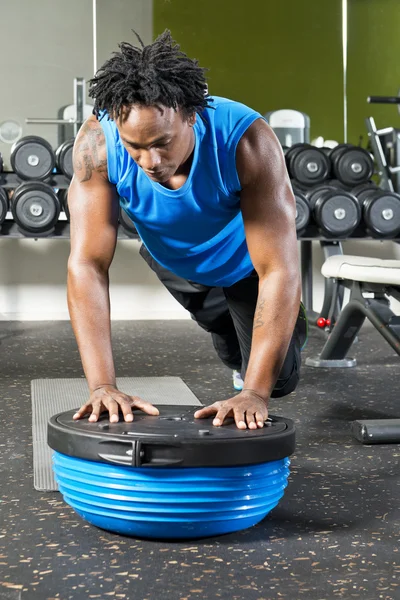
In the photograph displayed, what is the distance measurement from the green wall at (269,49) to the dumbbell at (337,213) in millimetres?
1161

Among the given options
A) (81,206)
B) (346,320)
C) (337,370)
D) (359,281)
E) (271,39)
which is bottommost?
(337,370)

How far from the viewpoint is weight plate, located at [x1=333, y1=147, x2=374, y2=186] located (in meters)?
4.55

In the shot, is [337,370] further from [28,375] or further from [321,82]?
[321,82]

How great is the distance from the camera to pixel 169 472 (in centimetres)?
124

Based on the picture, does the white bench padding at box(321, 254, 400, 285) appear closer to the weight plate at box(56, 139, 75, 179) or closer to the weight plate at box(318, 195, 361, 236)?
the weight plate at box(318, 195, 361, 236)

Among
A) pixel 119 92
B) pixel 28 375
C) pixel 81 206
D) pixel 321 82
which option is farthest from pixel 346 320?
pixel 321 82

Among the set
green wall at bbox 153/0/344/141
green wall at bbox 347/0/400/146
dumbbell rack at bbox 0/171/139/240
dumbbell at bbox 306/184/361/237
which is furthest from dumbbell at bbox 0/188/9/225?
green wall at bbox 347/0/400/146

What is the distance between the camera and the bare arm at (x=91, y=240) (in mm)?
1548

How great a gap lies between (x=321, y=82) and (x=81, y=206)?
157 inches

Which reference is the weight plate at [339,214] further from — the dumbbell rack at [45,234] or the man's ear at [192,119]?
the man's ear at [192,119]

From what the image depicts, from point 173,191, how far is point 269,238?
21cm

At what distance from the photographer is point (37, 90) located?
487 cm

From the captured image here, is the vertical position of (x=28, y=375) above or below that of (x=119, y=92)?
below

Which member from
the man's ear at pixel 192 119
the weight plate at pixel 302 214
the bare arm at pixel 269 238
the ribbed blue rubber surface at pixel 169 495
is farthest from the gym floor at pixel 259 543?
the weight plate at pixel 302 214
